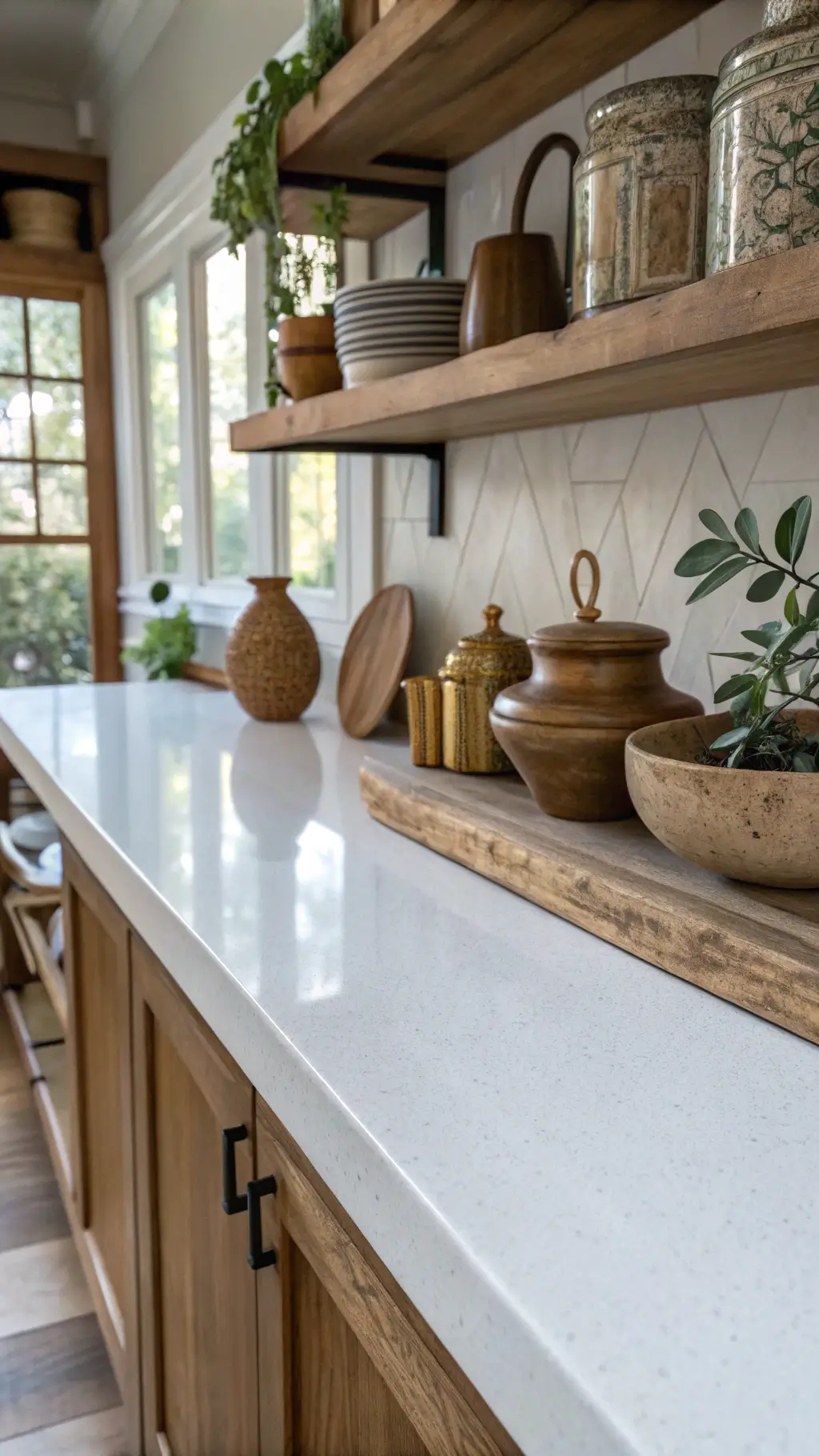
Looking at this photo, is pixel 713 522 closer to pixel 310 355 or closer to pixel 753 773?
pixel 753 773

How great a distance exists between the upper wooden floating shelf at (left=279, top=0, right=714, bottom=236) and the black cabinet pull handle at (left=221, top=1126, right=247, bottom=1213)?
38.8 inches

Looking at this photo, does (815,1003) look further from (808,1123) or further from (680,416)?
(680,416)

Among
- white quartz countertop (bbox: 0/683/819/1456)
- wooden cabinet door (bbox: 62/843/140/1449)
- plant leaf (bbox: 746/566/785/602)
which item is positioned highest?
plant leaf (bbox: 746/566/785/602)

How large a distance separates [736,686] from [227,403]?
7.05 ft

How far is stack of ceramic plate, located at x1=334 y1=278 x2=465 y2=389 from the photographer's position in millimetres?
1215

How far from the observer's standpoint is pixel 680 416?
1105 mm

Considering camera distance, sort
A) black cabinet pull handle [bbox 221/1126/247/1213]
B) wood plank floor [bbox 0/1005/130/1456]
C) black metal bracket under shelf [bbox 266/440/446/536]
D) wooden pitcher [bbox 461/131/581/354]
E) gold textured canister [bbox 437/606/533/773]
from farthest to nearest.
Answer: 1. black metal bracket under shelf [bbox 266/440/446/536]
2. wood plank floor [bbox 0/1005/130/1456]
3. gold textured canister [bbox 437/606/533/773]
4. wooden pitcher [bbox 461/131/581/354]
5. black cabinet pull handle [bbox 221/1126/247/1213]

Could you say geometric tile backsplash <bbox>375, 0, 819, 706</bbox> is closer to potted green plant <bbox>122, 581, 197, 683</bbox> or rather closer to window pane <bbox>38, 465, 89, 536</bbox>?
potted green plant <bbox>122, 581, 197, 683</bbox>

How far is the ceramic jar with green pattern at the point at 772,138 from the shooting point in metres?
0.67

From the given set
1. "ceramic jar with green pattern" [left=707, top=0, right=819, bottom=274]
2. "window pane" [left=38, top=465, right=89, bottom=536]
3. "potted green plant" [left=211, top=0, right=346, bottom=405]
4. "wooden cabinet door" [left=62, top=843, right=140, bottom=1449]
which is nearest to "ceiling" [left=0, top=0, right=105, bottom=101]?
"window pane" [left=38, top=465, right=89, bottom=536]

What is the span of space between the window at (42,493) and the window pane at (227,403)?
1.04 m

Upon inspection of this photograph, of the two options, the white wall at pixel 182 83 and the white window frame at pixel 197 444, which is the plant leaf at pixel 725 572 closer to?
the white window frame at pixel 197 444

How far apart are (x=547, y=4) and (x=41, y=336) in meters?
2.89

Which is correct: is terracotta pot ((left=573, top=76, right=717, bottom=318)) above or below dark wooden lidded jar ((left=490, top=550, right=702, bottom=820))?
above
